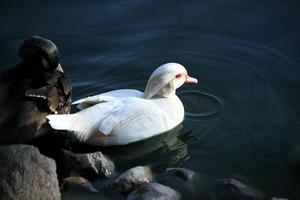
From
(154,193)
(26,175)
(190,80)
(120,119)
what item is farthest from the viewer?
(190,80)

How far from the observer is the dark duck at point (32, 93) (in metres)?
7.43

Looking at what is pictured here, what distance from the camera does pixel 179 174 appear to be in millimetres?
7195

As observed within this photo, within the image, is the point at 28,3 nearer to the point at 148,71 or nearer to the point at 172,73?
the point at 148,71

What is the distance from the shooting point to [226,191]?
22.8ft

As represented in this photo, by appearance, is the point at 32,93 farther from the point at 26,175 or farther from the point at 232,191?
the point at 232,191

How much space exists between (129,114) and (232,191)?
58.1 inches

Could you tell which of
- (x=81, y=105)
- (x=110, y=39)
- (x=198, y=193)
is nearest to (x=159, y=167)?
(x=198, y=193)

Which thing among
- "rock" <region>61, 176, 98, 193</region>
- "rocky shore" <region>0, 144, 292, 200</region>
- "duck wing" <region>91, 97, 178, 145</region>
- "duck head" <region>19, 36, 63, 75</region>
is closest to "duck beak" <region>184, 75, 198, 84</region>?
"duck wing" <region>91, 97, 178, 145</region>

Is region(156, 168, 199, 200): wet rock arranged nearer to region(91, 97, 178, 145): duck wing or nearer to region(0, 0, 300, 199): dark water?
region(0, 0, 300, 199): dark water

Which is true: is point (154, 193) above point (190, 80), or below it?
below

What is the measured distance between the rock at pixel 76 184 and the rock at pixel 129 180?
219mm

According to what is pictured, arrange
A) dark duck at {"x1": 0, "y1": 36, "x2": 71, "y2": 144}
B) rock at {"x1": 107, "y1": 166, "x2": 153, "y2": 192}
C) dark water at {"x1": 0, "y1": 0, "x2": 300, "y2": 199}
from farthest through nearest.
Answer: dark water at {"x1": 0, "y1": 0, "x2": 300, "y2": 199} → dark duck at {"x1": 0, "y1": 36, "x2": 71, "y2": 144} → rock at {"x1": 107, "y1": 166, "x2": 153, "y2": 192}

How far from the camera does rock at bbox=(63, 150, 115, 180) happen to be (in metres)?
7.16

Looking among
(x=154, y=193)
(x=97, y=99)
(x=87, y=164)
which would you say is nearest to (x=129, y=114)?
(x=97, y=99)
